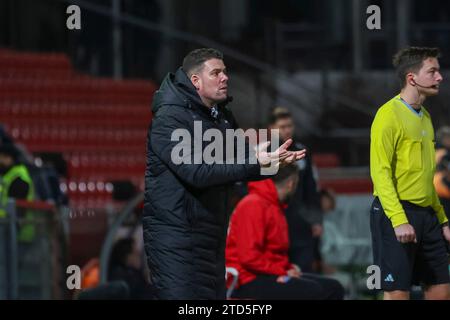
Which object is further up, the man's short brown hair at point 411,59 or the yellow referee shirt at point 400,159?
the man's short brown hair at point 411,59

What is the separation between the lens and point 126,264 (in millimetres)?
11547

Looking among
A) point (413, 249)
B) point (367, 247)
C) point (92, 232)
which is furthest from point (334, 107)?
point (413, 249)

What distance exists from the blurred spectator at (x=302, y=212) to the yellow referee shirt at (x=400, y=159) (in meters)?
2.69

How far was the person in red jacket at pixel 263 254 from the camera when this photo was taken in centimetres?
877

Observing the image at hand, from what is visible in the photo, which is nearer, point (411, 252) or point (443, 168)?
point (411, 252)

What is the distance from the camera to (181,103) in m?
7.09

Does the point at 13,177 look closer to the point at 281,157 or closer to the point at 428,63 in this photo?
the point at 428,63

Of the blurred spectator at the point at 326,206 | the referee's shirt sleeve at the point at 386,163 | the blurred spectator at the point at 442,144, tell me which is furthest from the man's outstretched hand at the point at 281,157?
the blurred spectator at the point at 326,206

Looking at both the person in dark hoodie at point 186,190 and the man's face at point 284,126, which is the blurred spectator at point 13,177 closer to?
the man's face at point 284,126

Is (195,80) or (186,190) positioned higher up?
(195,80)

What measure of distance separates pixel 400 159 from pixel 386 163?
5.4 inches

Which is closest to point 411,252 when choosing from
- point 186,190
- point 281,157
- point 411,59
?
point 411,59

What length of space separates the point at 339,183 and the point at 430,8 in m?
6.42

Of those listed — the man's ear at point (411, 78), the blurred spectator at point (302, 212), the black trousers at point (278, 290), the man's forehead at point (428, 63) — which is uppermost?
the man's forehead at point (428, 63)
